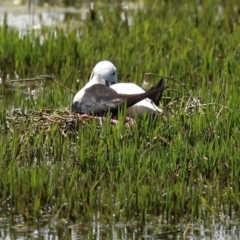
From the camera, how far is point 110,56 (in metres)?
7.52

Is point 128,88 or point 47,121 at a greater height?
point 128,88

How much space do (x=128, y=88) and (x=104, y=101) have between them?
9.6 inches

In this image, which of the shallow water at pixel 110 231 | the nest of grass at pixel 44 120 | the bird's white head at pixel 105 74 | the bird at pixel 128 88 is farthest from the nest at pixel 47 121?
the shallow water at pixel 110 231

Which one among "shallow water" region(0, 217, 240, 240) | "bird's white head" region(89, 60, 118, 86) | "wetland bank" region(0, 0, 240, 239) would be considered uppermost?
"bird's white head" region(89, 60, 118, 86)

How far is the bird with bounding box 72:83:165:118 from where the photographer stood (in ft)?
18.2

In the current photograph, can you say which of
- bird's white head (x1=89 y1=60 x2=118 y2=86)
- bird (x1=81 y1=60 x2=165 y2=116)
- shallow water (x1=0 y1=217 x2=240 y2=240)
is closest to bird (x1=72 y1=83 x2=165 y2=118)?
bird (x1=81 y1=60 x2=165 y2=116)

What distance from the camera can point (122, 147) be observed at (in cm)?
505

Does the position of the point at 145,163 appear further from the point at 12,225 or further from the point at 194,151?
the point at 12,225

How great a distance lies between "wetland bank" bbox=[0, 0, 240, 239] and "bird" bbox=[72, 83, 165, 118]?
0.10 m

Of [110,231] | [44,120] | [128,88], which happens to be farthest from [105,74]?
[110,231]

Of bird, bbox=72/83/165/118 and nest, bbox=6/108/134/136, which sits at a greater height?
bird, bbox=72/83/165/118

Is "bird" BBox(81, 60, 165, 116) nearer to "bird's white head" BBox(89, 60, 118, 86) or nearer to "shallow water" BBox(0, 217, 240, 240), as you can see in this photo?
"bird's white head" BBox(89, 60, 118, 86)

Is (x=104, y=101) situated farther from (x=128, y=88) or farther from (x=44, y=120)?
(x=44, y=120)

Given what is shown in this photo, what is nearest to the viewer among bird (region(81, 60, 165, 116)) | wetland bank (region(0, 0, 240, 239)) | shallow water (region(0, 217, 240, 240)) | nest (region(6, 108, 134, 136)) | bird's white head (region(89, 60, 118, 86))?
shallow water (region(0, 217, 240, 240))
